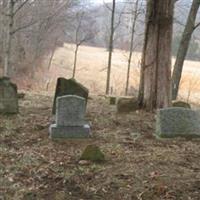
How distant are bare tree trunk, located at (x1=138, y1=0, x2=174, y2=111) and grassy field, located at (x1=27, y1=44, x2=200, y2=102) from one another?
19.8 m

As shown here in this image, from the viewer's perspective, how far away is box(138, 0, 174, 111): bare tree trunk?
11.9 m

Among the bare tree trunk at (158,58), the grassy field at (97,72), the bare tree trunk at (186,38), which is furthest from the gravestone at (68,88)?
the grassy field at (97,72)

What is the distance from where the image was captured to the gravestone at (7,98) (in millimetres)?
10969

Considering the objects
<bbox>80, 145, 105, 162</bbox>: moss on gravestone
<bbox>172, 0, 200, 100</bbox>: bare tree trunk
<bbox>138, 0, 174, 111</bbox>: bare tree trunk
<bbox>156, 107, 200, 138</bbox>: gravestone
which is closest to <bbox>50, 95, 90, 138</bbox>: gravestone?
<bbox>156, 107, 200, 138</bbox>: gravestone

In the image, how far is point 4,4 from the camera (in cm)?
2858

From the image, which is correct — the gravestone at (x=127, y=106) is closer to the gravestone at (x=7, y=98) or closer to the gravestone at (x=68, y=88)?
the gravestone at (x=68, y=88)

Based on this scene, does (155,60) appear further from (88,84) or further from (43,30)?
(88,84)

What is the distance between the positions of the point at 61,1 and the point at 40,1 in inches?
113

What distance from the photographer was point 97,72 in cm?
4734

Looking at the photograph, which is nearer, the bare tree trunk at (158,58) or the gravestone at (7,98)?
the gravestone at (7,98)

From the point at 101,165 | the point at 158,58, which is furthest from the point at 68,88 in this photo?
the point at 101,165

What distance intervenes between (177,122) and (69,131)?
6.64 ft

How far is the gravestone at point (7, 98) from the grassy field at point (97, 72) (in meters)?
20.7

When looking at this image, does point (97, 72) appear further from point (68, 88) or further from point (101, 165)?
point (101, 165)
